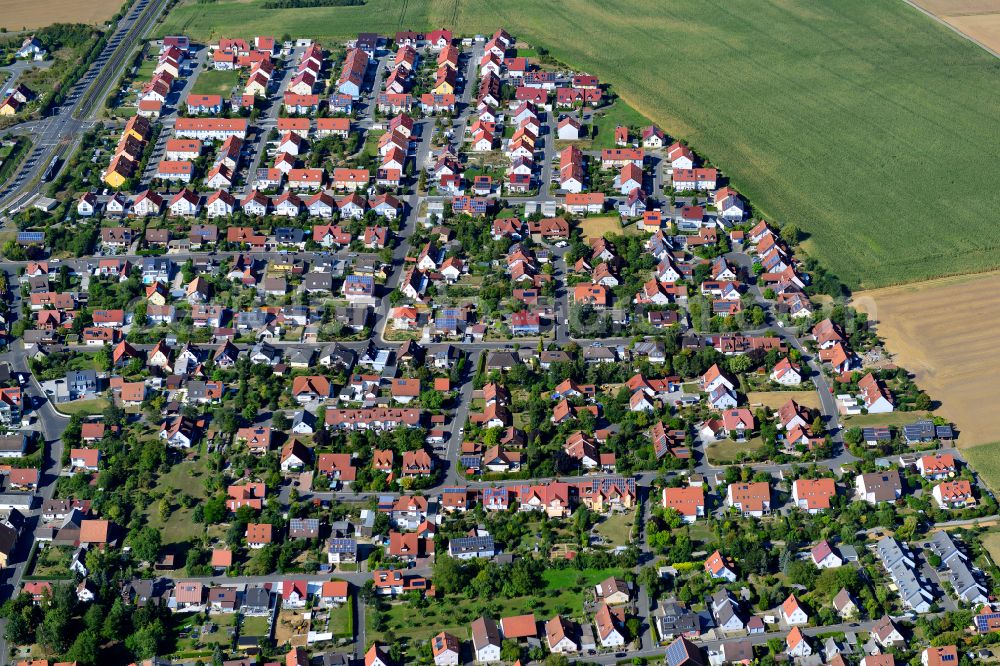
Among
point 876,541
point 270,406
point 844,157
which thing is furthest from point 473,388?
point 844,157

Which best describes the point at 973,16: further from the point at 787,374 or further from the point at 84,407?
the point at 84,407

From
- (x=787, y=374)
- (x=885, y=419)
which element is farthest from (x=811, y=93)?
(x=885, y=419)

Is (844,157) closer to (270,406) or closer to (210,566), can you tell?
(270,406)

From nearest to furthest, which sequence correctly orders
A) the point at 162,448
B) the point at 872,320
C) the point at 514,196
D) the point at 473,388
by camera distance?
the point at 162,448
the point at 473,388
the point at 872,320
the point at 514,196

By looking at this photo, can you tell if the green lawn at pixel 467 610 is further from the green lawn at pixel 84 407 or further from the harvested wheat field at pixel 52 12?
the harvested wheat field at pixel 52 12

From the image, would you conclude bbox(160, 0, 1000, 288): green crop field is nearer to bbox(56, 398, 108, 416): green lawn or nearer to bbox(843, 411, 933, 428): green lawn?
bbox(843, 411, 933, 428): green lawn

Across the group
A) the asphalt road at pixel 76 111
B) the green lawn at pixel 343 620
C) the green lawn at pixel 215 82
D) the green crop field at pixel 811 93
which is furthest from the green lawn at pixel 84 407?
the green crop field at pixel 811 93

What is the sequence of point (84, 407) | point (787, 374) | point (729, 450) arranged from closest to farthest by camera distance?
1. point (729, 450)
2. point (84, 407)
3. point (787, 374)
